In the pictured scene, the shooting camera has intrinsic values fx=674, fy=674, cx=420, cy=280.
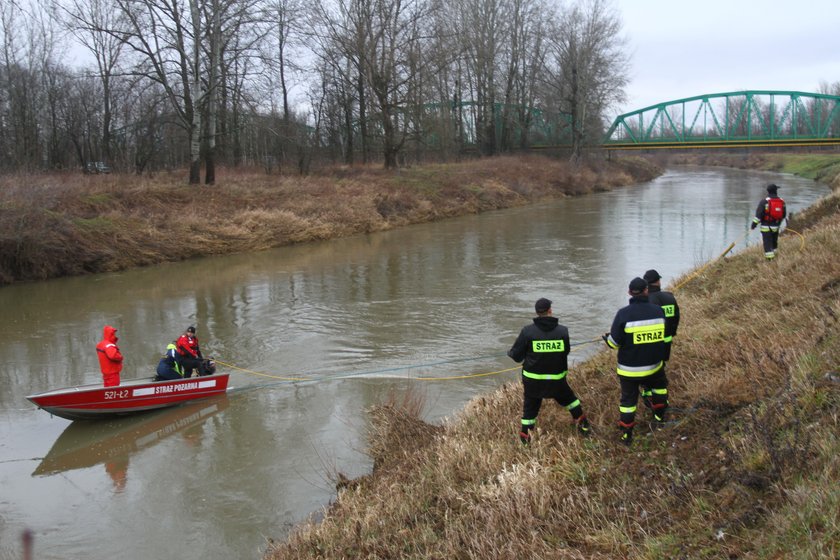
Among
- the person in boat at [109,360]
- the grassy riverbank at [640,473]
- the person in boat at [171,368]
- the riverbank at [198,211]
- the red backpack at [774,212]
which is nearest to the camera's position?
the grassy riverbank at [640,473]

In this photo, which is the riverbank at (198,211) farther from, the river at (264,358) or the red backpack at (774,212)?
the red backpack at (774,212)

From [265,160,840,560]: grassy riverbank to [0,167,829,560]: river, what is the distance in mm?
835

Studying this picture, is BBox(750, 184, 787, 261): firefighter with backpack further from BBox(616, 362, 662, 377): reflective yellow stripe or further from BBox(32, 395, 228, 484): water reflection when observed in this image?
BBox(32, 395, 228, 484): water reflection

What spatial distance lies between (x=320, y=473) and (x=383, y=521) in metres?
2.54

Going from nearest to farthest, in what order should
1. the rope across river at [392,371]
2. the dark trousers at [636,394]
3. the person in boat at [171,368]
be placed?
the dark trousers at [636,394] < the person in boat at [171,368] < the rope across river at [392,371]

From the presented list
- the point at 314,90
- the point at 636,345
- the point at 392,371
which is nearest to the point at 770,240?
the point at 392,371

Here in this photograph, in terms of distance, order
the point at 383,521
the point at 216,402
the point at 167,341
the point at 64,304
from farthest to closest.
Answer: the point at 64,304
the point at 167,341
the point at 216,402
the point at 383,521

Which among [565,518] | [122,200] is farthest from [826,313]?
[122,200]

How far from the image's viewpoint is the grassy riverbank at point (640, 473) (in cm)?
439

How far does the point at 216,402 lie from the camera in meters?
10.7

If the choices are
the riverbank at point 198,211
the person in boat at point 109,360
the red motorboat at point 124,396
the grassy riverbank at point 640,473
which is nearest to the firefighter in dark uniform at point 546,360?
the grassy riverbank at point 640,473

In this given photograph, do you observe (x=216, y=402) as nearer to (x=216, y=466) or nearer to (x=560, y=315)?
(x=216, y=466)

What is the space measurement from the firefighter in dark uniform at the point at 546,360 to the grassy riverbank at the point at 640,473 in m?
0.33

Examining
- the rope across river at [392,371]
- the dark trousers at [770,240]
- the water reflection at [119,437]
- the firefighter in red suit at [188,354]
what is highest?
the dark trousers at [770,240]
